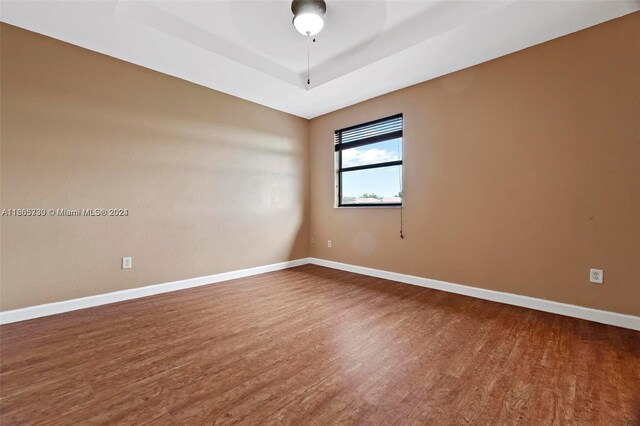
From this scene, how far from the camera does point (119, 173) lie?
9.55 ft

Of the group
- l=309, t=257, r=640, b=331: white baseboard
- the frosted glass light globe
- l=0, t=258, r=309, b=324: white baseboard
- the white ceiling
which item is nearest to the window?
the white ceiling

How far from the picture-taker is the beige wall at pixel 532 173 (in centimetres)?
225

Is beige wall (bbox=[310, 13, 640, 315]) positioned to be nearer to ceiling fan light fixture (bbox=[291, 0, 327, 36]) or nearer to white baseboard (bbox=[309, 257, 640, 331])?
white baseboard (bbox=[309, 257, 640, 331])

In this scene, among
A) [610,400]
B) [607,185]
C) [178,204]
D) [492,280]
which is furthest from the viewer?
[178,204]

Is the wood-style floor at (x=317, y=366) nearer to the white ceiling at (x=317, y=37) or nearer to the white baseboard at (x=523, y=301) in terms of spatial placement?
the white baseboard at (x=523, y=301)

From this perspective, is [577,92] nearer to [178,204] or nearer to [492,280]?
[492,280]

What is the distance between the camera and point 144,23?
7.76 ft

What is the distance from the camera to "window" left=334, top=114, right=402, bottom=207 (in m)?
3.77

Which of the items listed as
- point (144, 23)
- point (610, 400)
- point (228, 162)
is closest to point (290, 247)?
point (228, 162)

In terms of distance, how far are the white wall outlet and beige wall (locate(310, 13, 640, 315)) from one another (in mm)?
43

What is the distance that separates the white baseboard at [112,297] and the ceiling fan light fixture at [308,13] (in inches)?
121

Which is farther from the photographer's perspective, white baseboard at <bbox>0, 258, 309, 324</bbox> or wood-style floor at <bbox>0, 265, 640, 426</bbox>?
white baseboard at <bbox>0, 258, 309, 324</bbox>

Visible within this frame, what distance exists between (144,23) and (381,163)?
305 cm

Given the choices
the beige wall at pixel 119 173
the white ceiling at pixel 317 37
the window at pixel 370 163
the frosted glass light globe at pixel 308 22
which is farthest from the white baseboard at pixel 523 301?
the frosted glass light globe at pixel 308 22
